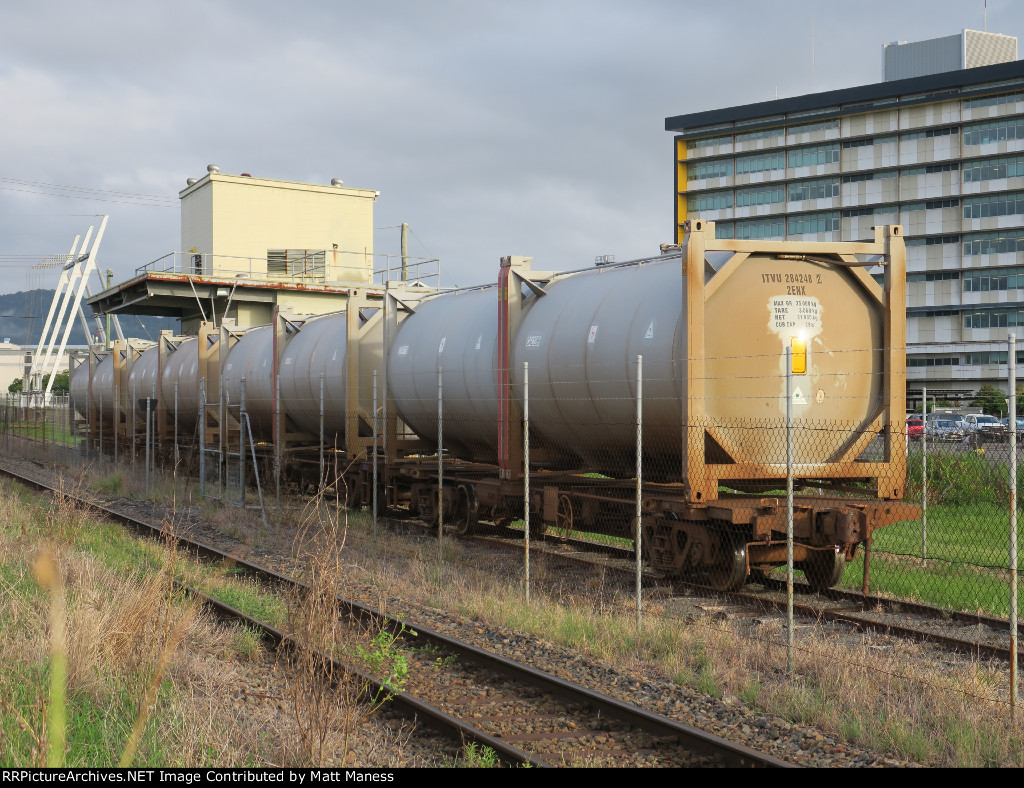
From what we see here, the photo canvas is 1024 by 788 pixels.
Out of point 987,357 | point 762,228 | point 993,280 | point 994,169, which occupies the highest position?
point 994,169

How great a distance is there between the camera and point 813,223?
89438mm

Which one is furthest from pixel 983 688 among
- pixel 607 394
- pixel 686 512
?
pixel 607 394

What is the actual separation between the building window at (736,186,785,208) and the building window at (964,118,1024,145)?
16.5 m

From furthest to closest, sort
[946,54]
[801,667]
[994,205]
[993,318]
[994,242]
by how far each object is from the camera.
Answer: [946,54] < [994,205] < [994,242] < [993,318] < [801,667]

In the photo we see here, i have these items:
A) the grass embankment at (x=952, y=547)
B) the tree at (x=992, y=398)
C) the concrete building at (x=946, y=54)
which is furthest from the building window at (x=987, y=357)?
the tree at (x=992, y=398)

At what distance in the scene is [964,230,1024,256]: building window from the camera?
260 feet

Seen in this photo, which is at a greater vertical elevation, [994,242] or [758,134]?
[758,134]

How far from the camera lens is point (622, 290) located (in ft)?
39.8

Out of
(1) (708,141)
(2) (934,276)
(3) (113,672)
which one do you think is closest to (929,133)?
(2) (934,276)

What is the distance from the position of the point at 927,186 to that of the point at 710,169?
2054 centimetres

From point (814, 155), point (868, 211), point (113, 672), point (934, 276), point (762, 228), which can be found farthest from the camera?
point (762, 228)

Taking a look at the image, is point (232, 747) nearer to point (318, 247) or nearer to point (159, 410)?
point (159, 410)

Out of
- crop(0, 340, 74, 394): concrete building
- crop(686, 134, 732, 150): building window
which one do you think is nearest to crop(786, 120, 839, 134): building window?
crop(686, 134, 732, 150): building window

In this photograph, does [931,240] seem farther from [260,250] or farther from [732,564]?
[732,564]
